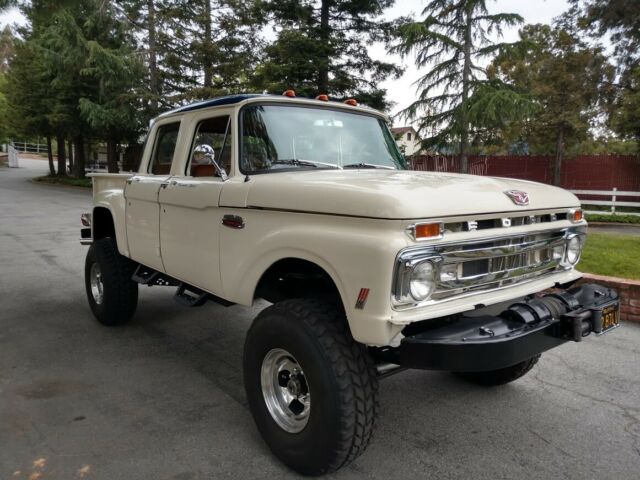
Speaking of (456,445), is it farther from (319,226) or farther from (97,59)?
(97,59)

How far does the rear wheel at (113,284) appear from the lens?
5.16 metres

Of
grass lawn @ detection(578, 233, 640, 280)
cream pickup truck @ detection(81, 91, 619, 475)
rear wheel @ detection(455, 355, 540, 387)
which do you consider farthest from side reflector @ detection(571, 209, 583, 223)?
grass lawn @ detection(578, 233, 640, 280)

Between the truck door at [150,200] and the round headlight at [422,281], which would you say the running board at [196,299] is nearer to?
the truck door at [150,200]

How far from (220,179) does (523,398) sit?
9.02 ft

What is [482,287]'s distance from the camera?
2793 mm

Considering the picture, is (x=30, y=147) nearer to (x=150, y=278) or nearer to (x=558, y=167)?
(x=558, y=167)

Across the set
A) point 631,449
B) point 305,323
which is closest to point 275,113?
point 305,323

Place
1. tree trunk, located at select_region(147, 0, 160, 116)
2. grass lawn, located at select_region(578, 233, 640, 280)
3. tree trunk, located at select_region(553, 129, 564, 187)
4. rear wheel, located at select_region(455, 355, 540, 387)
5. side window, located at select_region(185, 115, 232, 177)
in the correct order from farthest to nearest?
1. tree trunk, located at select_region(147, 0, 160, 116)
2. tree trunk, located at select_region(553, 129, 564, 187)
3. grass lawn, located at select_region(578, 233, 640, 280)
4. rear wheel, located at select_region(455, 355, 540, 387)
5. side window, located at select_region(185, 115, 232, 177)

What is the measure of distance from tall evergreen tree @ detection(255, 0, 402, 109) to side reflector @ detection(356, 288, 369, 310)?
48.9ft

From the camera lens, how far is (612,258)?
694 centimetres

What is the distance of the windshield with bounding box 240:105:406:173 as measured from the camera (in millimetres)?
3492

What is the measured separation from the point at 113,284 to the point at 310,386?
10.6 ft

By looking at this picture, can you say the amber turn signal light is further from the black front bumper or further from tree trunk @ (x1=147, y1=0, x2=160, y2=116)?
tree trunk @ (x1=147, y1=0, x2=160, y2=116)

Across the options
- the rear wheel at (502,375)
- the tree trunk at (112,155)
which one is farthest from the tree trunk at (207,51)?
the rear wheel at (502,375)
